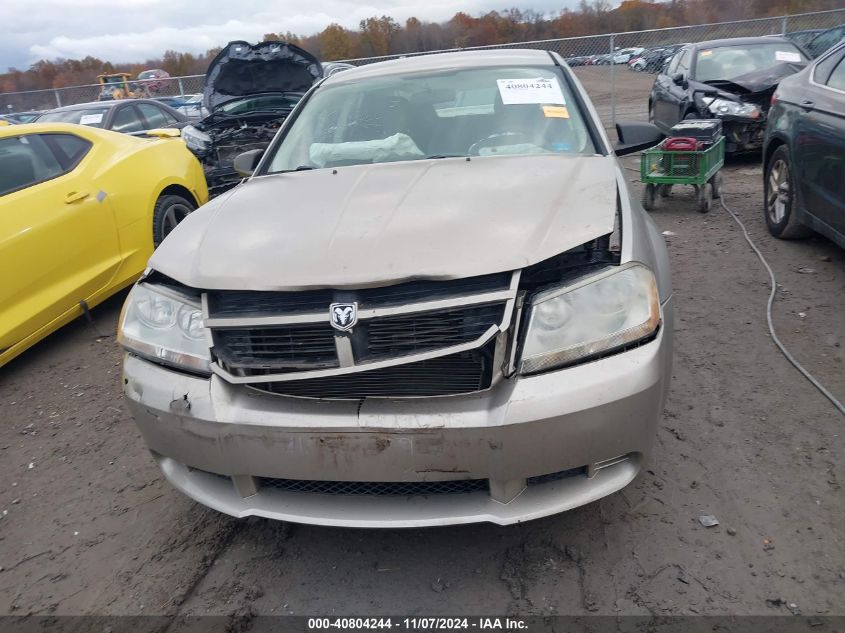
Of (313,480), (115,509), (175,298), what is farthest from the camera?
(115,509)

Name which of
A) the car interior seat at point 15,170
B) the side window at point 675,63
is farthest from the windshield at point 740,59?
the car interior seat at point 15,170

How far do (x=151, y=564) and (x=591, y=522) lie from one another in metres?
1.65

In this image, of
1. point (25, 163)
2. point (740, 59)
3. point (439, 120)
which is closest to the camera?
point (439, 120)

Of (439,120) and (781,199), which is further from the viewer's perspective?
(781,199)

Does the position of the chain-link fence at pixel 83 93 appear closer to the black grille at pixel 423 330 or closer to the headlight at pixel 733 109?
the headlight at pixel 733 109

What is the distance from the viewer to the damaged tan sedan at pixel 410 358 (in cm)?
195

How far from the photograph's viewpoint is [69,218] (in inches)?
176

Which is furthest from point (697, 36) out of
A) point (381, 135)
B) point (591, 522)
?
point (591, 522)

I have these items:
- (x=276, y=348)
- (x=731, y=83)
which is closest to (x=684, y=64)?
(x=731, y=83)

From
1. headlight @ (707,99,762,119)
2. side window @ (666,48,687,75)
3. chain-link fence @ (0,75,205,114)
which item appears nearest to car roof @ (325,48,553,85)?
headlight @ (707,99,762,119)

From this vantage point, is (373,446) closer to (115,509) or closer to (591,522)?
(591,522)

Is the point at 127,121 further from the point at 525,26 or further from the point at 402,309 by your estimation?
the point at 525,26

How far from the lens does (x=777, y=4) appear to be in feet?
109

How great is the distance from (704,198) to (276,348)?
566 cm
